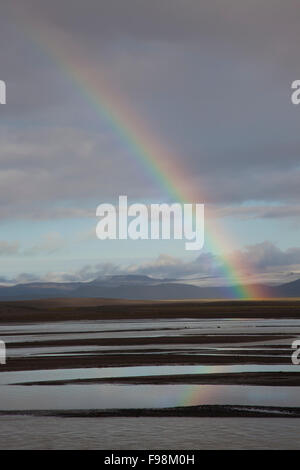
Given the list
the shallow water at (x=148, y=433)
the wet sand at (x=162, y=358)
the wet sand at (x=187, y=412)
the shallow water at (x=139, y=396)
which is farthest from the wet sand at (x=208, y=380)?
the shallow water at (x=148, y=433)

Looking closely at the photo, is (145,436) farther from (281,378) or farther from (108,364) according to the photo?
(108,364)

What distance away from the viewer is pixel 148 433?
2144 centimetres

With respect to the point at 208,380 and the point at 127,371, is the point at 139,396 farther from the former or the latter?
the point at 127,371

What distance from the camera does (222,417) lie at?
2383cm

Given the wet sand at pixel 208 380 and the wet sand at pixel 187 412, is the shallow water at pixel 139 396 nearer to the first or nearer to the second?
the wet sand at pixel 187 412

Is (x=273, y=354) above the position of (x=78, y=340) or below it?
below

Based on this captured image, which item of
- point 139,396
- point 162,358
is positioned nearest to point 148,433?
point 139,396

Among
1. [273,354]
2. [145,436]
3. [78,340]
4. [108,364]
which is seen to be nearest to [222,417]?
[145,436]

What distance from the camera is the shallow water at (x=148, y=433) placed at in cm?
1991

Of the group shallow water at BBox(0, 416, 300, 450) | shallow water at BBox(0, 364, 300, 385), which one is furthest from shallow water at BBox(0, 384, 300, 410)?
shallow water at BBox(0, 364, 300, 385)

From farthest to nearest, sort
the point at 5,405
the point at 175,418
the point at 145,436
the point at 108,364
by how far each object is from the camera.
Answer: the point at 108,364 → the point at 5,405 → the point at 175,418 → the point at 145,436

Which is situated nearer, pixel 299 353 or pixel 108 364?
pixel 108 364

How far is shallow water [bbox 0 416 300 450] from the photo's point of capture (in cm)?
1991
